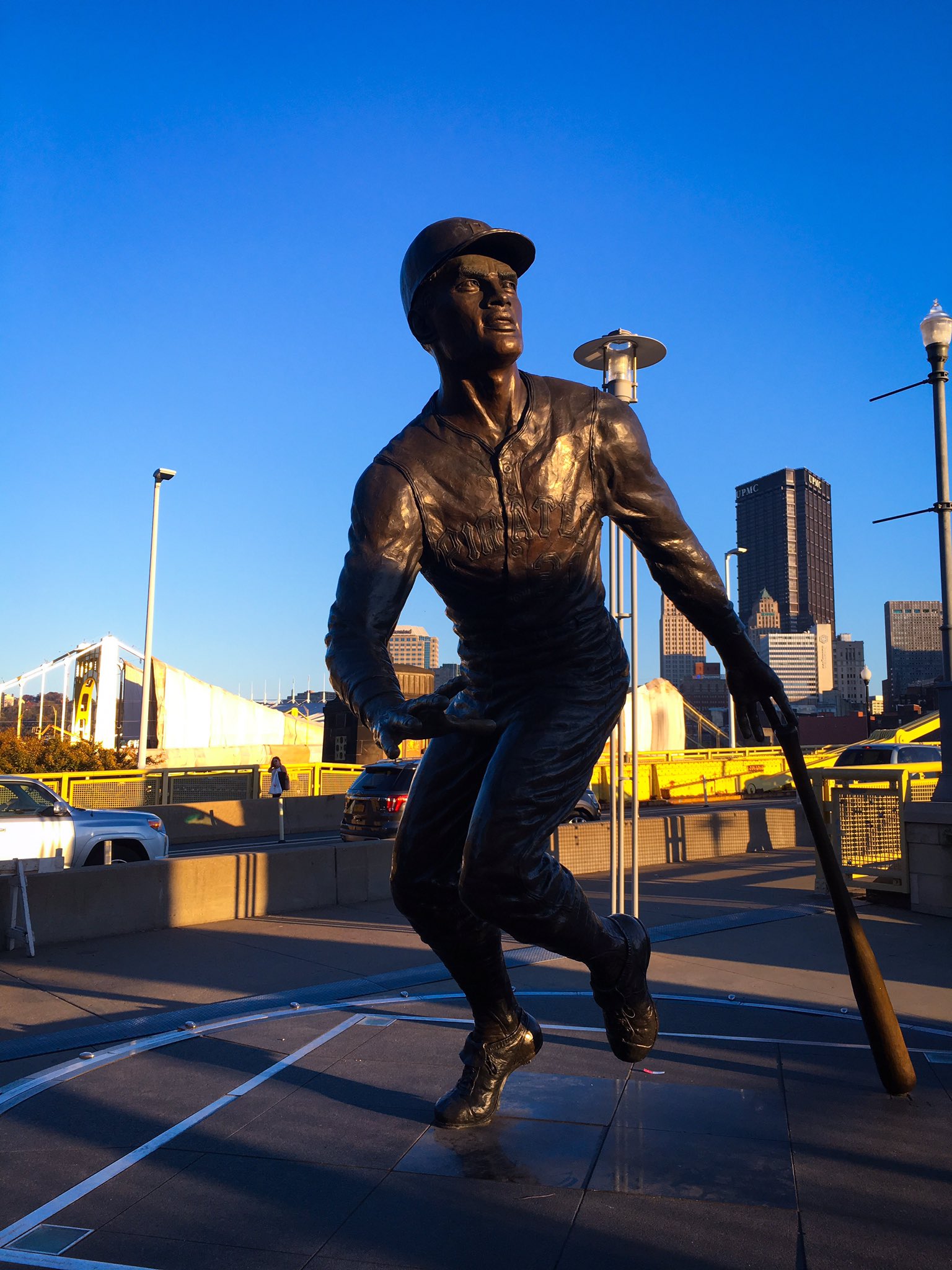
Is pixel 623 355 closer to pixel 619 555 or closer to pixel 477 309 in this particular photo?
pixel 619 555

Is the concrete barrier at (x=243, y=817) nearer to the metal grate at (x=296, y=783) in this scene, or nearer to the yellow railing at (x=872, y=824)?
the metal grate at (x=296, y=783)

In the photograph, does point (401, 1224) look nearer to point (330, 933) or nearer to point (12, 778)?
point (330, 933)

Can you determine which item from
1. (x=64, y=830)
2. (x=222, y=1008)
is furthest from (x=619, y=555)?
(x=64, y=830)

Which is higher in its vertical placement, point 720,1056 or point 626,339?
point 626,339

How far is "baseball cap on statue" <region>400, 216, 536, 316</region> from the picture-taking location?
3.03 metres

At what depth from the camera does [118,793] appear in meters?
19.2

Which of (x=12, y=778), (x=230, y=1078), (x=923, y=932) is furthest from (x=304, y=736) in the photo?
(x=230, y=1078)

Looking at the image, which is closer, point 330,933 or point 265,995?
point 265,995

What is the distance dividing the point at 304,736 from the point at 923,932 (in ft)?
136

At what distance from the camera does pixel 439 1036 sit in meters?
4.57

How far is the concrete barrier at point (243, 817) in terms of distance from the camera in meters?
18.5

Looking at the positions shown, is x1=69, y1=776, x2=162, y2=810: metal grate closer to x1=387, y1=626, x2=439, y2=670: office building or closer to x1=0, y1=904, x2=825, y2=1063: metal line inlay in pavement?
x1=0, y1=904, x2=825, y2=1063: metal line inlay in pavement

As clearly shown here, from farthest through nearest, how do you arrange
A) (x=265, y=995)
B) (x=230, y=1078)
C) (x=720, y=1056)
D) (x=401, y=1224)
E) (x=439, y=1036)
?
1. (x=265, y=995)
2. (x=439, y=1036)
3. (x=720, y=1056)
4. (x=230, y=1078)
5. (x=401, y=1224)

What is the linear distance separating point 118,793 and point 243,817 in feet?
7.68
